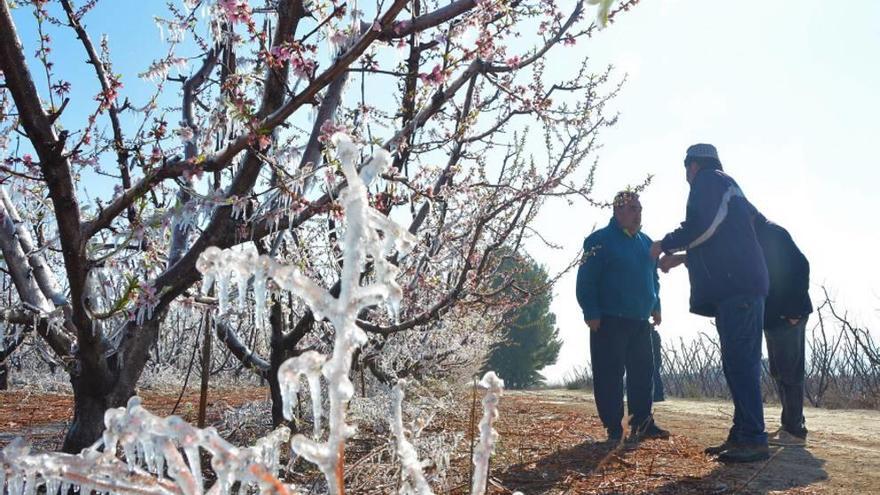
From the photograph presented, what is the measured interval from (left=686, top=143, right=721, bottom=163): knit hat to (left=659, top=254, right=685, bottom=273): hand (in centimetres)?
76

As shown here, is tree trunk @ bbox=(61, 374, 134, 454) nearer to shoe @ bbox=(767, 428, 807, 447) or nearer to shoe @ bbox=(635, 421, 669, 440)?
shoe @ bbox=(635, 421, 669, 440)

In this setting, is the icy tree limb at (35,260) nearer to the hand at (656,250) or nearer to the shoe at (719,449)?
the hand at (656,250)

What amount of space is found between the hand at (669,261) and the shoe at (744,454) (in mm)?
1380

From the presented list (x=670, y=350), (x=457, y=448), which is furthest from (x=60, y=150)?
(x=670, y=350)

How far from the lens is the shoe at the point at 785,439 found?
4963 mm

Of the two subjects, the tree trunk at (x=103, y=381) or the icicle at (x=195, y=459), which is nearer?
the icicle at (x=195, y=459)

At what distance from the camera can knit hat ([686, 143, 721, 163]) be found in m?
4.68

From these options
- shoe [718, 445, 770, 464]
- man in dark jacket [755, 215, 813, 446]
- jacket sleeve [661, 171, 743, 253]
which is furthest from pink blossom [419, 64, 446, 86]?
man in dark jacket [755, 215, 813, 446]

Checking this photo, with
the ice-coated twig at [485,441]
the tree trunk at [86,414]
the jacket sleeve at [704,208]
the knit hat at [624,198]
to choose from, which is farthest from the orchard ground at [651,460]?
the knit hat at [624,198]

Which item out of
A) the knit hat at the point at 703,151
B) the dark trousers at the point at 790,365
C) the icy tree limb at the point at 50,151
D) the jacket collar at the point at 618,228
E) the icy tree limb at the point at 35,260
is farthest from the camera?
the jacket collar at the point at 618,228

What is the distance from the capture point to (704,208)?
14.7 feet

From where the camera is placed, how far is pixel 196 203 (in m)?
3.27

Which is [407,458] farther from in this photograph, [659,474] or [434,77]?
[659,474]

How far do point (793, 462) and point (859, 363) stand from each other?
26.4ft
